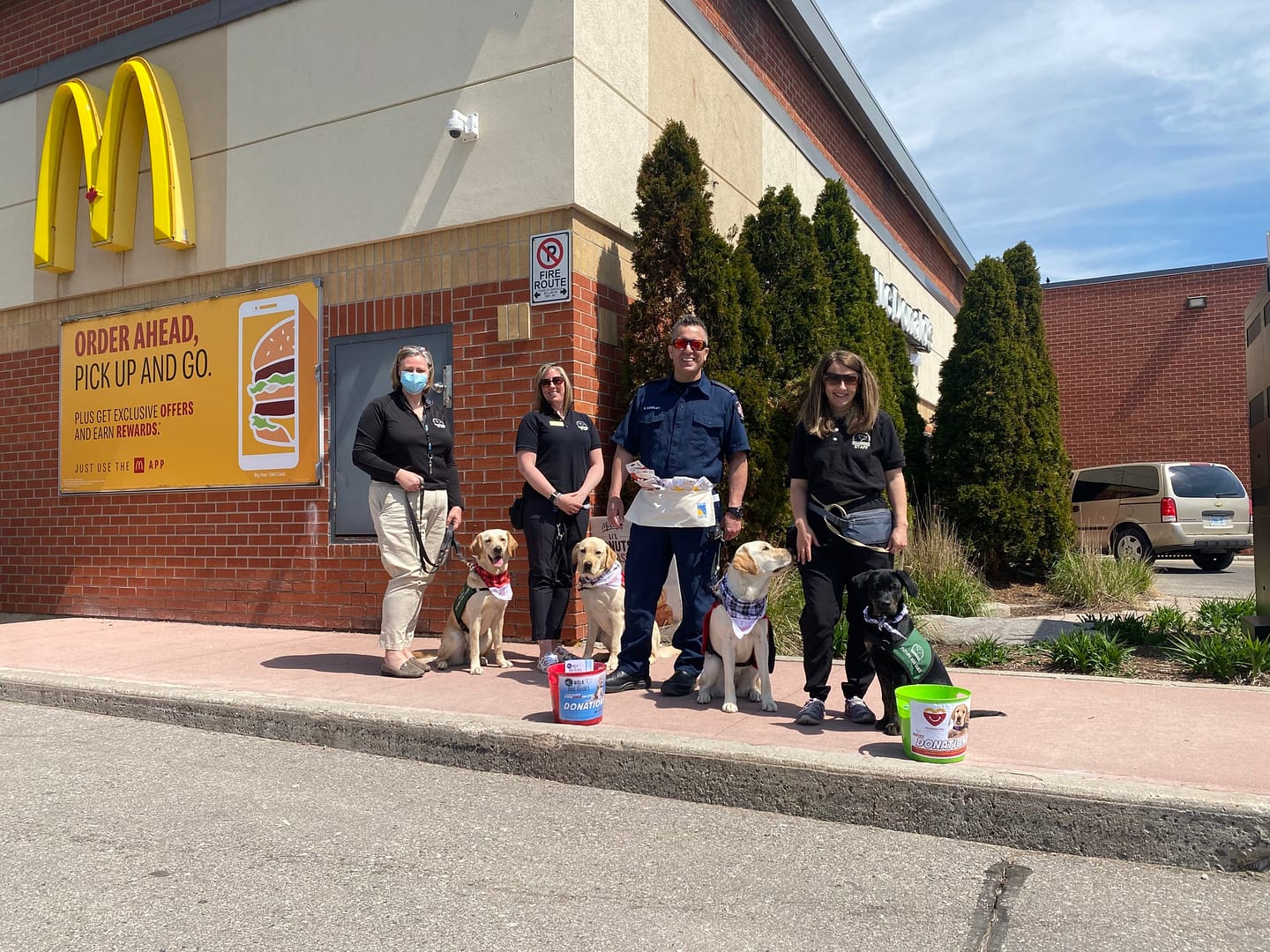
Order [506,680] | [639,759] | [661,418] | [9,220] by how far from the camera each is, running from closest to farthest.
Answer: [639,759] → [661,418] → [506,680] → [9,220]

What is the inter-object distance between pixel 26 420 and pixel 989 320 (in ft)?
37.0

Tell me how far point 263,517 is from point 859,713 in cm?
620

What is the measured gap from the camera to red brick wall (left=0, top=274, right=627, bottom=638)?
307 inches

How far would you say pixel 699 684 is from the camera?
5.31m

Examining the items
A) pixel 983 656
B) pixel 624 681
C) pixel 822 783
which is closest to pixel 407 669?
pixel 624 681

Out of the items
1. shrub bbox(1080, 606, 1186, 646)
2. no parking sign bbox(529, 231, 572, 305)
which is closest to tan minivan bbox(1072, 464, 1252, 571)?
shrub bbox(1080, 606, 1186, 646)

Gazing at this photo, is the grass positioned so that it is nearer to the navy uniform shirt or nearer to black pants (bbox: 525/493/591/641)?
the navy uniform shirt

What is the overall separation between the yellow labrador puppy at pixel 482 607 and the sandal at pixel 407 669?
0.26 m

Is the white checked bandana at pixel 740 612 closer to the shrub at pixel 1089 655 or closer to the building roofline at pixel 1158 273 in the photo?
the shrub at pixel 1089 655

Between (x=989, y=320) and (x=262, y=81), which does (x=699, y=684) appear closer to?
(x=262, y=81)

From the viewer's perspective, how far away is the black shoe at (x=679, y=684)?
552 centimetres

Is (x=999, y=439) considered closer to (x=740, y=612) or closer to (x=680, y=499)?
(x=680, y=499)

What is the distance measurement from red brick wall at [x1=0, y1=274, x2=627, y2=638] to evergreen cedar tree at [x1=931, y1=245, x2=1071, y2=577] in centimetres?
567

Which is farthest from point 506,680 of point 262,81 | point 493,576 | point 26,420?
point 26,420
